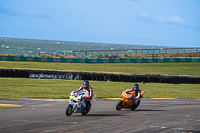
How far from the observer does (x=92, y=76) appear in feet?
114

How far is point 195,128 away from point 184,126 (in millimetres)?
443

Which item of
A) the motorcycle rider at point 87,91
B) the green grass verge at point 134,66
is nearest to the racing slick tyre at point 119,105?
the motorcycle rider at point 87,91

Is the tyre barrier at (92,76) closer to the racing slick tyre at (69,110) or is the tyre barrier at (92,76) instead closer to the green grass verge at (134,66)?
the green grass verge at (134,66)

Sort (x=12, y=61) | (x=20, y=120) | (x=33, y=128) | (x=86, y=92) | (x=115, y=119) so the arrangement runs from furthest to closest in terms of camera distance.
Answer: (x=12, y=61) < (x=86, y=92) < (x=115, y=119) < (x=20, y=120) < (x=33, y=128)

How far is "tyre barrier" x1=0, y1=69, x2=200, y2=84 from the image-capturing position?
110 ft

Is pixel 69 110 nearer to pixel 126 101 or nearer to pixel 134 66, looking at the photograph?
pixel 126 101

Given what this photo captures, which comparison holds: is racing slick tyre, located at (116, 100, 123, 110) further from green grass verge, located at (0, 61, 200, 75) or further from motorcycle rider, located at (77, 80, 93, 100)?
green grass verge, located at (0, 61, 200, 75)

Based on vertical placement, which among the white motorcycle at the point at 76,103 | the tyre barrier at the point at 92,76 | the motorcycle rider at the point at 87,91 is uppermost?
the motorcycle rider at the point at 87,91

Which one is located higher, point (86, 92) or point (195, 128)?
point (86, 92)

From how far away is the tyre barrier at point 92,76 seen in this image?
33.6m

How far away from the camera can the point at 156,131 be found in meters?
10.4

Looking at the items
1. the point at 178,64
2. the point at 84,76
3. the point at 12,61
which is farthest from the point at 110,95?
the point at 178,64

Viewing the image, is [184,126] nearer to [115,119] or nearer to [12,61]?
[115,119]

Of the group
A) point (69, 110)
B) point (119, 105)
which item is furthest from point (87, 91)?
point (119, 105)
